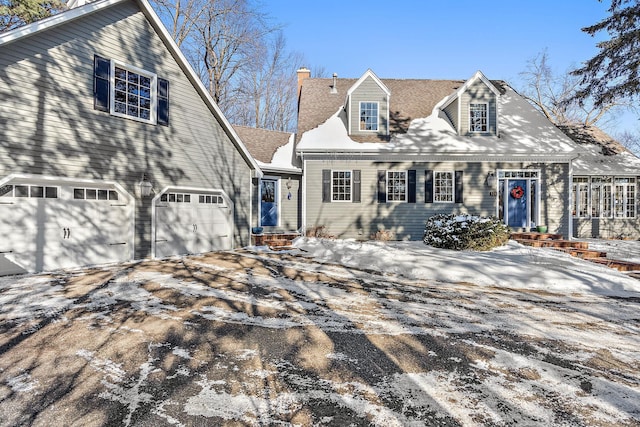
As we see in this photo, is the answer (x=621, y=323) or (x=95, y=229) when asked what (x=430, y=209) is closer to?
(x=621, y=323)

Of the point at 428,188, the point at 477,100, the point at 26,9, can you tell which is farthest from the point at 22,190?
the point at 477,100

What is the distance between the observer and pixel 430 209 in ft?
44.1

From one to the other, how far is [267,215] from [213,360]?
36.5 feet

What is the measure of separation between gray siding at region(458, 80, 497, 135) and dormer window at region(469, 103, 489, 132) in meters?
0.19

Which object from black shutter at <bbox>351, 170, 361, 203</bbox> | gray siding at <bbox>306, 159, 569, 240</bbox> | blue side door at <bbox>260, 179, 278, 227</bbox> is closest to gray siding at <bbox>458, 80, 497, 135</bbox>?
gray siding at <bbox>306, 159, 569, 240</bbox>

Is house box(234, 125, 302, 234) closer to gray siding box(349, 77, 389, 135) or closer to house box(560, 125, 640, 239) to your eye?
gray siding box(349, 77, 389, 135)

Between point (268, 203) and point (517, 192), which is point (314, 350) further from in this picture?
point (517, 192)

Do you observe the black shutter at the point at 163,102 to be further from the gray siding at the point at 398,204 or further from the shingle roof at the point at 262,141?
the gray siding at the point at 398,204

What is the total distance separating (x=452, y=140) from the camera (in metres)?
13.6

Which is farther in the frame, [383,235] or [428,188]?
[428,188]

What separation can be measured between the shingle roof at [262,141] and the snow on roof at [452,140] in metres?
2.11

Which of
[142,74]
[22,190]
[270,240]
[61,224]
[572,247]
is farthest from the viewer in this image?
[270,240]

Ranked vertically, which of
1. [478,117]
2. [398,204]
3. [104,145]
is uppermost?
[478,117]

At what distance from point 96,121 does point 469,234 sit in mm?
10977
